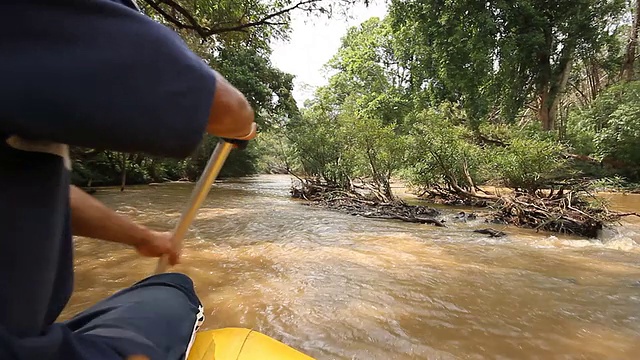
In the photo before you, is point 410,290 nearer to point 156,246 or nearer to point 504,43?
point 156,246

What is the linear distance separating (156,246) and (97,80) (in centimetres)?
95

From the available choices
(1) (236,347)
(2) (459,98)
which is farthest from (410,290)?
(2) (459,98)

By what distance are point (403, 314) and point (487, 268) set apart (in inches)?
78.9

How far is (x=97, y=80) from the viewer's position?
1.55 ft

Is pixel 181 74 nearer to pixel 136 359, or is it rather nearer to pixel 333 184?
pixel 136 359

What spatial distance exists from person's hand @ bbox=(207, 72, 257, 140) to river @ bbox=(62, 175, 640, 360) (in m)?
1.90

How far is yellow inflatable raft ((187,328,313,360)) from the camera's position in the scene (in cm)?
112

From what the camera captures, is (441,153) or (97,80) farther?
(441,153)

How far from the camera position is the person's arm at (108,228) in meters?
1.00

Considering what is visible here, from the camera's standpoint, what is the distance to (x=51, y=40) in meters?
0.47

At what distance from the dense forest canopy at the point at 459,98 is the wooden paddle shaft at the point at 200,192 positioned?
20.4ft

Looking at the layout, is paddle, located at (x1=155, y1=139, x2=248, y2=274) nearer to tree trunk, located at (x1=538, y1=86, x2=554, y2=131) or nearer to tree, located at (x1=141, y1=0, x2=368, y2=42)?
tree, located at (x1=141, y1=0, x2=368, y2=42)

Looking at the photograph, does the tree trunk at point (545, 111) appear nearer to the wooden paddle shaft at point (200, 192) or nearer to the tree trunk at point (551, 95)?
the tree trunk at point (551, 95)

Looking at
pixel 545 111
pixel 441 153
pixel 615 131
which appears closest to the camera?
pixel 441 153
